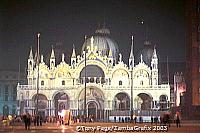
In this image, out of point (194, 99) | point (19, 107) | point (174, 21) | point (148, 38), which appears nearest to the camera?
point (174, 21)

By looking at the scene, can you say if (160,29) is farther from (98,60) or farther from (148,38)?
(98,60)

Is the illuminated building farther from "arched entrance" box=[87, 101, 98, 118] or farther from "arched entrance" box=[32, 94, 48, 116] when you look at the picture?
"arched entrance" box=[87, 101, 98, 118]

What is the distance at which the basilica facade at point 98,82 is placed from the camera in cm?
2717

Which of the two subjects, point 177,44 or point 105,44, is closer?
point 177,44

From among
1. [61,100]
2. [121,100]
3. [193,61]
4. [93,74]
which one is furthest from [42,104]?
[193,61]

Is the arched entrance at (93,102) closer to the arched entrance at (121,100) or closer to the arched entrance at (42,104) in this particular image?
the arched entrance at (121,100)

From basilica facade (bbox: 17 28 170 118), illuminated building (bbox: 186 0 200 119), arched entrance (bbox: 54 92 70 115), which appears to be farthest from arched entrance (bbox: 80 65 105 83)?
illuminated building (bbox: 186 0 200 119)

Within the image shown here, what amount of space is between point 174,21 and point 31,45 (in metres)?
5.76

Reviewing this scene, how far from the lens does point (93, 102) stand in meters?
28.9

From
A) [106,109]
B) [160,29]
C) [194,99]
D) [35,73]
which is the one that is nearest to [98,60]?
[106,109]

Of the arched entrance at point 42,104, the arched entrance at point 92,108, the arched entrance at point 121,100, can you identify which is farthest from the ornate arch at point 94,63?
the arched entrance at point 42,104

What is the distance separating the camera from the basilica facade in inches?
1070

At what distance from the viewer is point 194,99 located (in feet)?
69.3

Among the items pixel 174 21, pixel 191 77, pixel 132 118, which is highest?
pixel 174 21
